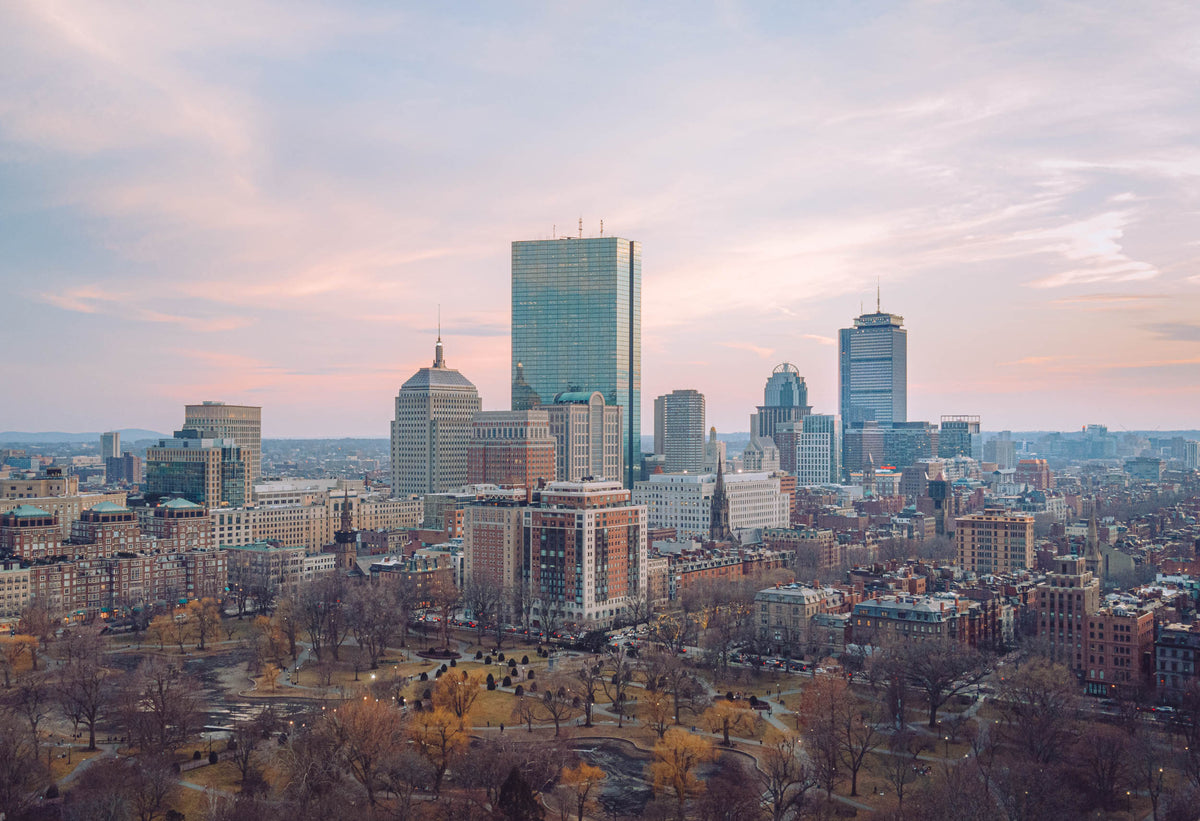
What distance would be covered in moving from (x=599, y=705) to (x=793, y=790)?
34175 millimetres

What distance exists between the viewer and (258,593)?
187m

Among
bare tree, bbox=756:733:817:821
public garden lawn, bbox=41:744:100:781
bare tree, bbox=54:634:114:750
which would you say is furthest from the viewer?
bare tree, bbox=54:634:114:750

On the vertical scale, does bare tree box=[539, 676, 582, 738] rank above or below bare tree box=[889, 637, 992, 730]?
below

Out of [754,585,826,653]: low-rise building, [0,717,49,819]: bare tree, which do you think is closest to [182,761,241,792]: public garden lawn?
[0,717,49,819]: bare tree

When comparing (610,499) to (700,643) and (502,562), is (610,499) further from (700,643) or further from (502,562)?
(700,643)

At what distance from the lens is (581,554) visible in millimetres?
175125

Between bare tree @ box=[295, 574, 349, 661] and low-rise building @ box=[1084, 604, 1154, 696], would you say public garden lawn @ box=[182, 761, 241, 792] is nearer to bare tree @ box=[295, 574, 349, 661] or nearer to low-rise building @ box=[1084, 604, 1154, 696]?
bare tree @ box=[295, 574, 349, 661]

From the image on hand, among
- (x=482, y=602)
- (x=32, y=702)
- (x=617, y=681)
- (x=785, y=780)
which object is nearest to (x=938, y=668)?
(x=785, y=780)

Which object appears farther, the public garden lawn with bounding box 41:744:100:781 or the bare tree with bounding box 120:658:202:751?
the bare tree with bounding box 120:658:202:751

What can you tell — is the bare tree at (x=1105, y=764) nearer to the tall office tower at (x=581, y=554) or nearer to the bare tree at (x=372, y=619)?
the bare tree at (x=372, y=619)

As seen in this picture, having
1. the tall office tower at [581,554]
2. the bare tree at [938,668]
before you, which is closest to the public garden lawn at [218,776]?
the bare tree at [938,668]

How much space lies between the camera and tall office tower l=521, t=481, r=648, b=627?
575ft

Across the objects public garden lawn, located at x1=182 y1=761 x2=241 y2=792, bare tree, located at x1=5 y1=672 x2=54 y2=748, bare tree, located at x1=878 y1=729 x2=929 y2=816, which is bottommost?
public garden lawn, located at x1=182 y1=761 x2=241 y2=792

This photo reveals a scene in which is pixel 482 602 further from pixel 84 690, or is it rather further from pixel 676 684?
pixel 84 690
